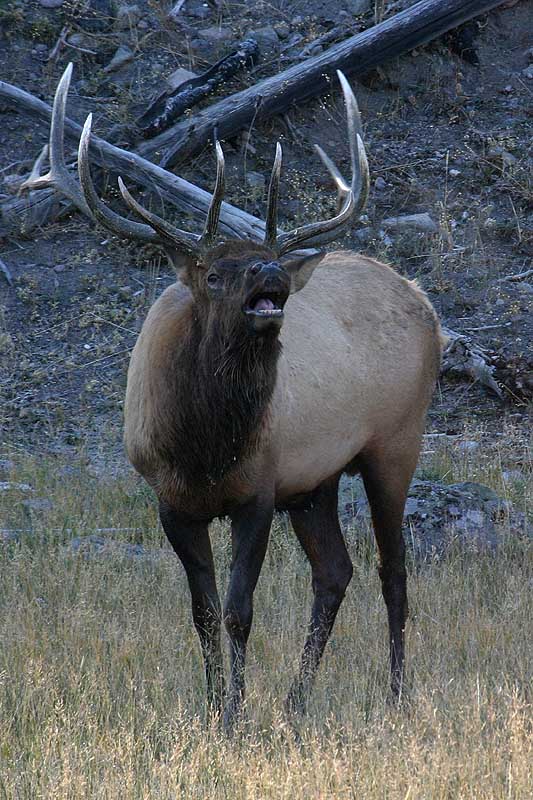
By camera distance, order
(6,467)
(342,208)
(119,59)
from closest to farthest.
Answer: (342,208) → (6,467) → (119,59)

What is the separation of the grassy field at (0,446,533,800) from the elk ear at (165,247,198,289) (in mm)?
1574

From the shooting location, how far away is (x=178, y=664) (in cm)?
561

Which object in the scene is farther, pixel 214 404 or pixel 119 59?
pixel 119 59

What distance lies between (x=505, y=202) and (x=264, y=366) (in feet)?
22.4

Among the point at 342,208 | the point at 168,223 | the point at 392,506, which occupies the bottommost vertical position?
the point at 392,506

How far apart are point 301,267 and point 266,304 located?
27.7 inches

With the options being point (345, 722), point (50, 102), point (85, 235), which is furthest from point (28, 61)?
point (345, 722)

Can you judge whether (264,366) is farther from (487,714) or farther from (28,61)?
(28,61)

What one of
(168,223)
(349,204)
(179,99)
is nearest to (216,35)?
(179,99)

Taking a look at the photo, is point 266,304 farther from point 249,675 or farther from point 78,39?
point 78,39

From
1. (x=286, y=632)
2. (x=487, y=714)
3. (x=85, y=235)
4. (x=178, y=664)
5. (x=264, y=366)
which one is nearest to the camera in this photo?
(x=487, y=714)

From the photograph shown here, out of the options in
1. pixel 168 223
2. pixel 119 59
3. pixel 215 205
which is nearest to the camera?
pixel 215 205

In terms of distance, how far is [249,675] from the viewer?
18.1 feet

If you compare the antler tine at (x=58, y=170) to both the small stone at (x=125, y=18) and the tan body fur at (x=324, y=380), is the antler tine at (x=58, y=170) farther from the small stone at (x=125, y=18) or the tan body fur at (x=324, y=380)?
the small stone at (x=125, y=18)
